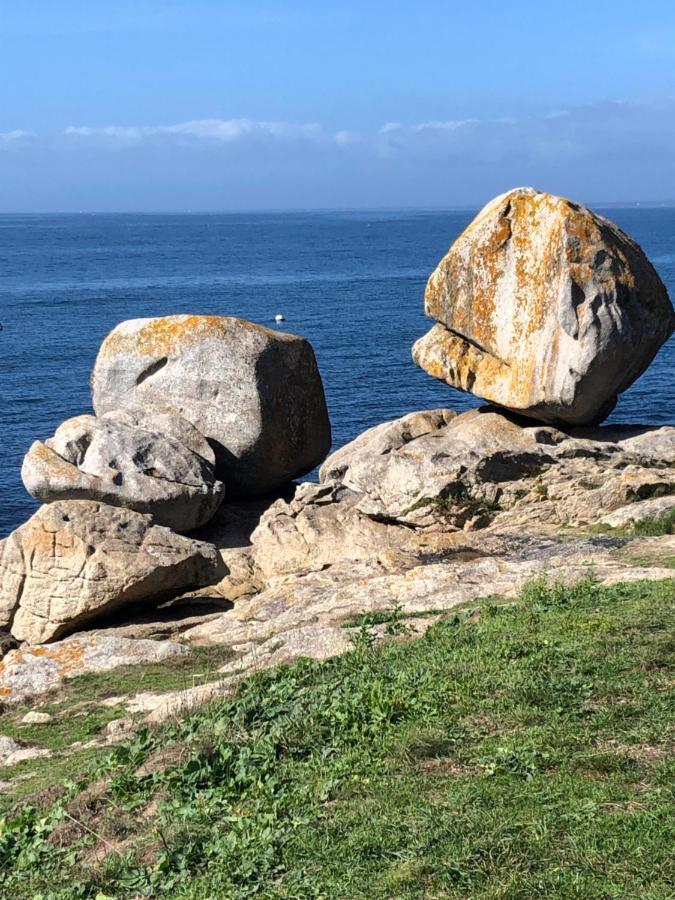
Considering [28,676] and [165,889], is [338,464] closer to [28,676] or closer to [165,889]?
[28,676]

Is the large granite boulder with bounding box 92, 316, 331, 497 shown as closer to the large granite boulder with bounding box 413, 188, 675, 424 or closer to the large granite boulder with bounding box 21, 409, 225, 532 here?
the large granite boulder with bounding box 21, 409, 225, 532

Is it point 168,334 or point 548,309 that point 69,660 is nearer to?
point 168,334

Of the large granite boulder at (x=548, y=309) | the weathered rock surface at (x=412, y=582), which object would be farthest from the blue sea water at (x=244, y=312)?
the weathered rock surface at (x=412, y=582)

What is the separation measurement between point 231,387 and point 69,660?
1067 centimetres

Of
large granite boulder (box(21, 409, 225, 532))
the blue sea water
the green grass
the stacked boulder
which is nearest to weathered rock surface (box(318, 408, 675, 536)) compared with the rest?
large granite boulder (box(21, 409, 225, 532))

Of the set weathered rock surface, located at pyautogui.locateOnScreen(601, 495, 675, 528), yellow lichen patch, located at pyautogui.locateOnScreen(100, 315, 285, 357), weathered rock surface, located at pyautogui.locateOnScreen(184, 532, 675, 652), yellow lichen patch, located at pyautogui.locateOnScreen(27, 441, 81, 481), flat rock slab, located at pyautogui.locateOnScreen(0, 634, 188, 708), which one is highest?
yellow lichen patch, located at pyautogui.locateOnScreen(100, 315, 285, 357)

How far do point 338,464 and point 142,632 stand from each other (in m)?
7.50

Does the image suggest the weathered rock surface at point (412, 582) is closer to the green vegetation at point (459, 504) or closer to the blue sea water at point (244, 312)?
the green vegetation at point (459, 504)

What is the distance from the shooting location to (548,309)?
25062 millimetres

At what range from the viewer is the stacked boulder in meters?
21.3

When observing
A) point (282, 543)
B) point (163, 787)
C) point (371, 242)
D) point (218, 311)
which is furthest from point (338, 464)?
point (371, 242)

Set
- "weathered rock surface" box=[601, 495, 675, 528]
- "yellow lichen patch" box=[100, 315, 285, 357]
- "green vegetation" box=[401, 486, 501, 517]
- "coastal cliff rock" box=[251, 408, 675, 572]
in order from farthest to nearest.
A: "yellow lichen patch" box=[100, 315, 285, 357]
"green vegetation" box=[401, 486, 501, 517]
"coastal cliff rock" box=[251, 408, 675, 572]
"weathered rock surface" box=[601, 495, 675, 528]

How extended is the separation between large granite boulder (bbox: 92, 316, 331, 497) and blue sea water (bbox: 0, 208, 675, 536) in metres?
10.0

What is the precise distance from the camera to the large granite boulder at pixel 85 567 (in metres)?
21.0
